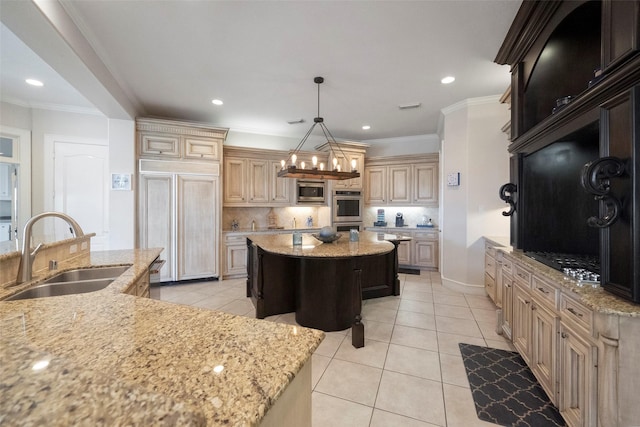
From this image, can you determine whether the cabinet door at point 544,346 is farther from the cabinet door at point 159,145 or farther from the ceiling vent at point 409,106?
the cabinet door at point 159,145

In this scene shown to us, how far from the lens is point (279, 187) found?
17.4 ft

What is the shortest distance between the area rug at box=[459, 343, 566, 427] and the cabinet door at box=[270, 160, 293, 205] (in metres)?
3.86

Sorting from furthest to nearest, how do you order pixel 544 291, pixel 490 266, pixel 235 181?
1. pixel 235 181
2. pixel 490 266
3. pixel 544 291

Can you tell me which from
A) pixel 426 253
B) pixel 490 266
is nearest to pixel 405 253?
pixel 426 253

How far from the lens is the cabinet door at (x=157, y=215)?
13.5 feet

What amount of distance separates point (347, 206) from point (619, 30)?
14.7 ft

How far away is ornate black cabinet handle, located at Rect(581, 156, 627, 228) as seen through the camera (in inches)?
50.6

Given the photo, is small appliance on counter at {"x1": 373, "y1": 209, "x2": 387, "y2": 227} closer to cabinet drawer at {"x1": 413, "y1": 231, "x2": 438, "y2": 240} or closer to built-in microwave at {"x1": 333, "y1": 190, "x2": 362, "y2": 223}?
built-in microwave at {"x1": 333, "y1": 190, "x2": 362, "y2": 223}

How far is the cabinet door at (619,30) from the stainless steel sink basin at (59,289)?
3.14 metres

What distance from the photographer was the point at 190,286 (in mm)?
4316

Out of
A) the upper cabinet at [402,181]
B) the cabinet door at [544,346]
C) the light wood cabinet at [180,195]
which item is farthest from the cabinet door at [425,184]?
the light wood cabinet at [180,195]

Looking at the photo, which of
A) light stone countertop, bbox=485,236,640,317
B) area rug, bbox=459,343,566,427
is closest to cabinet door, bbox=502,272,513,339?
area rug, bbox=459,343,566,427

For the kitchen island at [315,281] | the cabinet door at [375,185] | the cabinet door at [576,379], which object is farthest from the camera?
the cabinet door at [375,185]

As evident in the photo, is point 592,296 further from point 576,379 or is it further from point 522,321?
point 522,321
